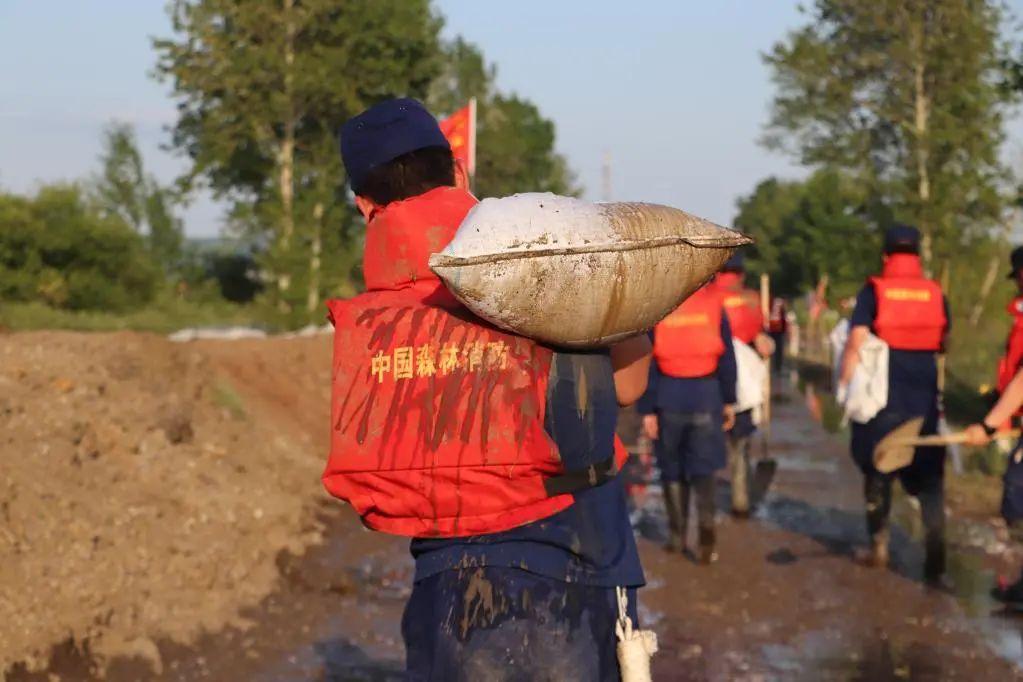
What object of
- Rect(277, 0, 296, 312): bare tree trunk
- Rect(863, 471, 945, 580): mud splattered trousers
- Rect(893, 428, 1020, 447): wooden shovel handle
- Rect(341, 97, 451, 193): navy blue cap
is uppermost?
Rect(277, 0, 296, 312): bare tree trunk

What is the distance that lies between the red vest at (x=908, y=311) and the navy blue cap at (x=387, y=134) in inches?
240

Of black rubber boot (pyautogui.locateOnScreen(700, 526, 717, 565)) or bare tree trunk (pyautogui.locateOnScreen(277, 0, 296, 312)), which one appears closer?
black rubber boot (pyautogui.locateOnScreen(700, 526, 717, 565))

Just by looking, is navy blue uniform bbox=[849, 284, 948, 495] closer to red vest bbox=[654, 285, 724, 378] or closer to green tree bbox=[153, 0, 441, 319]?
red vest bbox=[654, 285, 724, 378]

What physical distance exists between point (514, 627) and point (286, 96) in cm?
3405

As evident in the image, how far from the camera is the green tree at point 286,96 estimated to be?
34219 millimetres

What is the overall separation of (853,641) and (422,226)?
5.05 meters

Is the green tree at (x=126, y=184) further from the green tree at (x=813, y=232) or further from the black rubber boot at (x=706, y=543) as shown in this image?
the black rubber boot at (x=706, y=543)

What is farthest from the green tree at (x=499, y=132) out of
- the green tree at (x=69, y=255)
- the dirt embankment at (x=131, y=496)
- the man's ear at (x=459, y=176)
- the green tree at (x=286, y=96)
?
the man's ear at (x=459, y=176)

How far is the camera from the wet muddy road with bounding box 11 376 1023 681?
22.5ft

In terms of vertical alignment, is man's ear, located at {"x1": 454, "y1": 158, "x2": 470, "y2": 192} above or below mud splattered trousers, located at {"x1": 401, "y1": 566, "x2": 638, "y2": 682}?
above

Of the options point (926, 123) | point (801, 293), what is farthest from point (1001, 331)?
point (801, 293)

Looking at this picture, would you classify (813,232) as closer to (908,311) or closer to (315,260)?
(315,260)

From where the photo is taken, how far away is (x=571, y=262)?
2801mm

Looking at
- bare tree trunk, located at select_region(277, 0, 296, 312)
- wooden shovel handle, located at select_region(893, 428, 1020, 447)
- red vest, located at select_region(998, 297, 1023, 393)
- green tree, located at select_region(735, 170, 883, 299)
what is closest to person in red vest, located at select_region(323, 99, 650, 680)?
wooden shovel handle, located at select_region(893, 428, 1020, 447)
